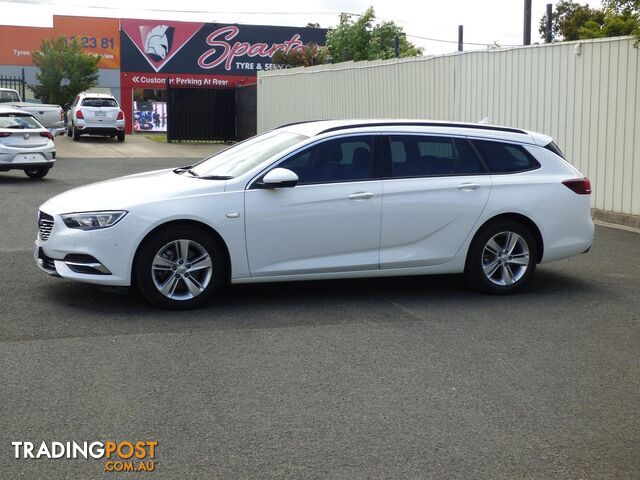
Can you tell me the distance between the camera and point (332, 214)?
8117 millimetres

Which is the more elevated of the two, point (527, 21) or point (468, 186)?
point (527, 21)

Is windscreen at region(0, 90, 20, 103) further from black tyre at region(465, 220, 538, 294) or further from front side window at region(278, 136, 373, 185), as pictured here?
black tyre at region(465, 220, 538, 294)

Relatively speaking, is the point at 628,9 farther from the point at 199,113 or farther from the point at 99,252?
the point at 199,113

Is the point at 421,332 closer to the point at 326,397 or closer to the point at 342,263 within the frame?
the point at 342,263

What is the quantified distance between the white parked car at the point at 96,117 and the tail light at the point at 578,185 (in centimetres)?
2745

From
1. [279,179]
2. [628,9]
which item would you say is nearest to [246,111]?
[628,9]

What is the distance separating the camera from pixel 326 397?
18.7 ft

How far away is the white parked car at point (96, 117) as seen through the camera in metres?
34.2

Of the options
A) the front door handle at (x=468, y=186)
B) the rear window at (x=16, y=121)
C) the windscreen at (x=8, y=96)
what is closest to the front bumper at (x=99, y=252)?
the front door handle at (x=468, y=186)

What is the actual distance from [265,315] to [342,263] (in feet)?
2.83

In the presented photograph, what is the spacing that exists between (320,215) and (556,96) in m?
8.63

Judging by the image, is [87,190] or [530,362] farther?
[87,190]

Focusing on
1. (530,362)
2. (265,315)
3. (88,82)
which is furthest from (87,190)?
(88,82)

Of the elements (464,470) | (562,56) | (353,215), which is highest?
(562,56)
